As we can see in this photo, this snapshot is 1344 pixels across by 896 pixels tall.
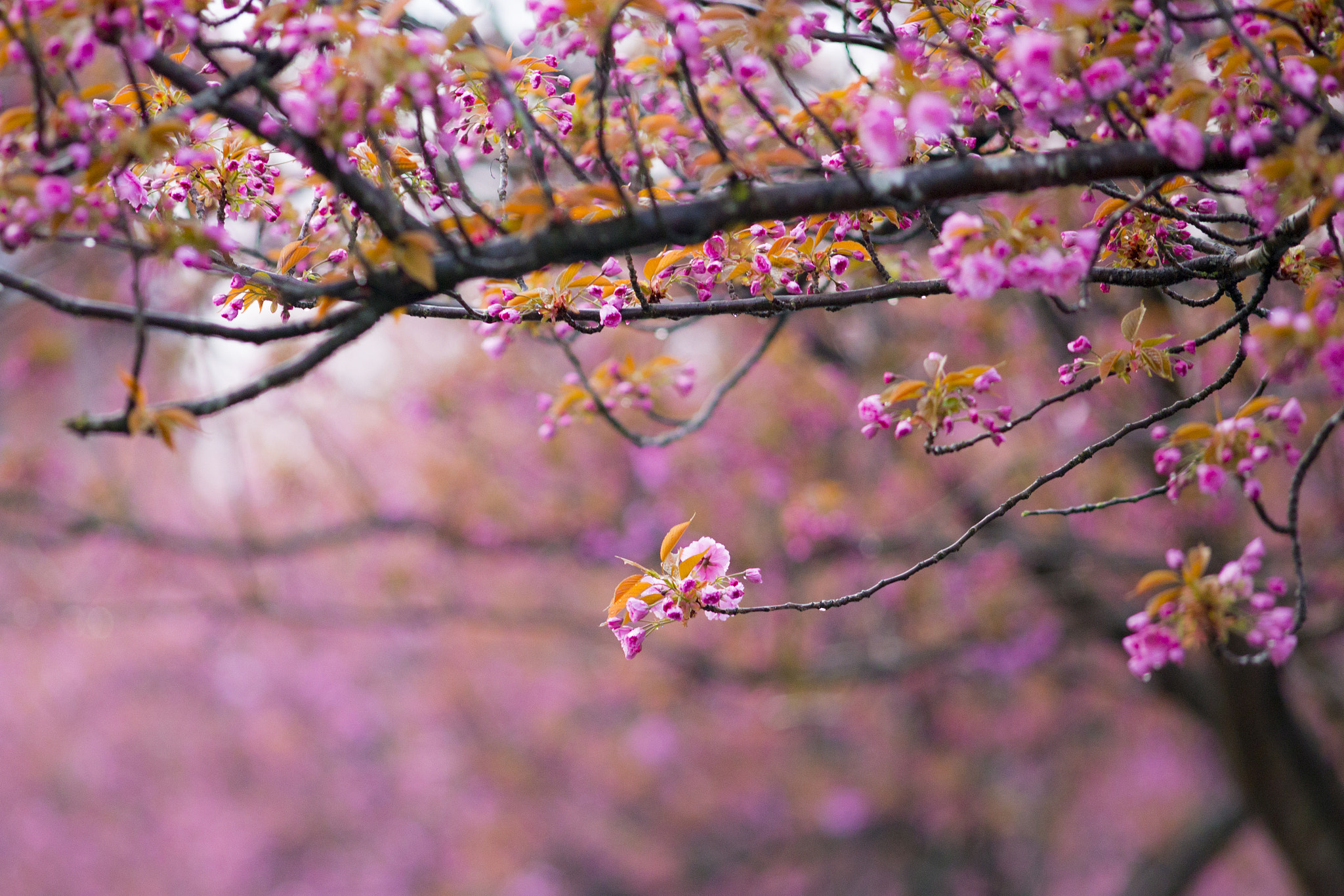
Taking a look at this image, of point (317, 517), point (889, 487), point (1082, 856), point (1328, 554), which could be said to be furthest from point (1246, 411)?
point (1082, 856)

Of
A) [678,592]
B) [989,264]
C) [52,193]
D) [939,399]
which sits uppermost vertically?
[52,193]

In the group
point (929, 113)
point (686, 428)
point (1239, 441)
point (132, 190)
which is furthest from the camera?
point (686, 428)

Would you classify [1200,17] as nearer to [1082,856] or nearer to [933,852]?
[933,852]

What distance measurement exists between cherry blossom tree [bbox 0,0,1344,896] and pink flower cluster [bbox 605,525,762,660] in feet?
0.04

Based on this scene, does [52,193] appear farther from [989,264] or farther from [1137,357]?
[1137,357]

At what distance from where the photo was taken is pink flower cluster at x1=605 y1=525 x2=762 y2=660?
5.97ft

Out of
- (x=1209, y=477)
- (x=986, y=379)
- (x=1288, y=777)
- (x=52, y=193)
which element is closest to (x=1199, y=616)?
(x=1209, y=477)

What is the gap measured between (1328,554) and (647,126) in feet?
17.7

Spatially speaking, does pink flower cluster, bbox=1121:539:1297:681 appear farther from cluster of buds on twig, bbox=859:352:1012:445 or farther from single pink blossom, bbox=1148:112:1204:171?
single pink blossom, bbox=1148:112:1204:171

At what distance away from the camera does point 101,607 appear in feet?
20.9

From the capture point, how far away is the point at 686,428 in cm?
261

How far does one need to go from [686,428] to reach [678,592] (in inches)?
33.6

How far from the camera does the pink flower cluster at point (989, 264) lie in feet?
4.52

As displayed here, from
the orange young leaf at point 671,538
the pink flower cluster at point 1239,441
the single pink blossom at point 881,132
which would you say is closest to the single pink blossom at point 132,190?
the orange young leaf at point 671,538
